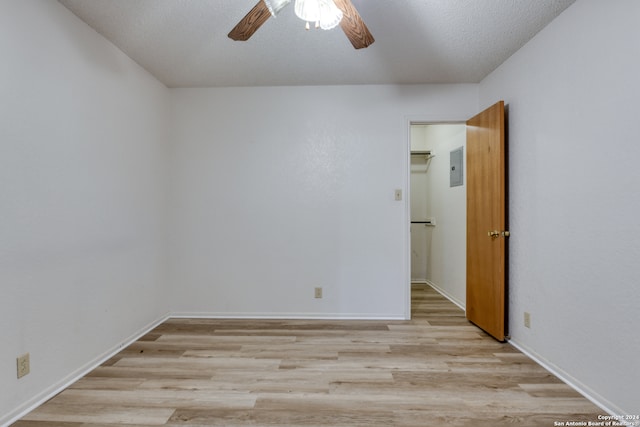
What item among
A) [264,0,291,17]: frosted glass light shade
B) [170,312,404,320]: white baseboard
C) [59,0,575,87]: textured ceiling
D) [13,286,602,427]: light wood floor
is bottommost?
[13,286,602,427]: light wood floor

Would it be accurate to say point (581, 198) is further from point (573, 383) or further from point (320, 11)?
point (320, 11)

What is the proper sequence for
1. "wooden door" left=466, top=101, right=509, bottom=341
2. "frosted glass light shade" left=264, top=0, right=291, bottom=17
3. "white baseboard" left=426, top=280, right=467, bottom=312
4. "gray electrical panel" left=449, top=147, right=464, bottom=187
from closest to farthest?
"frosted glass light shade" left=264, top=0, right=291, bottom=17, "wooden door" left=466, top=101, right=509, bottom=341, "white baseboard" left=426, top=280, right=467, bottom=312, "gray electrical panel" left=449, top=147, right=464, bottom=187

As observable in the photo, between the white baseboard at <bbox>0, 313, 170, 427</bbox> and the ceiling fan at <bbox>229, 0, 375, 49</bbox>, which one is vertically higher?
the ceiling fan at <bbox>229, 0, 375, 49</bbox>

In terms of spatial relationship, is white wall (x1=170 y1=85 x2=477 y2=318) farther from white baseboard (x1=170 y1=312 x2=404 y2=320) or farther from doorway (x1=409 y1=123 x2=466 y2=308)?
doorway (x1=409 y1=123 x2=466 y2=308)

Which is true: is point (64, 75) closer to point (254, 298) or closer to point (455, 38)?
point (254, 298)

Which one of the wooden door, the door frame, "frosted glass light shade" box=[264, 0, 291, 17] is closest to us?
"frosted glass light shade" box=[264, 0, 291, 17]

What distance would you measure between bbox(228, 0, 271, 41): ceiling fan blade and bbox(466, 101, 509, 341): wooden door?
2075 millimetres

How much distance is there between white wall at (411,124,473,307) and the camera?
12.1 ft

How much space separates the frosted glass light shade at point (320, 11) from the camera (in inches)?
60.6

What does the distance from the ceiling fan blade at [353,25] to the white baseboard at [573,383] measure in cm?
243

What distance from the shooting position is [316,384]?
78.0 inches

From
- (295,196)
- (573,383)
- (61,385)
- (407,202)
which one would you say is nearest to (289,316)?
(295,196)

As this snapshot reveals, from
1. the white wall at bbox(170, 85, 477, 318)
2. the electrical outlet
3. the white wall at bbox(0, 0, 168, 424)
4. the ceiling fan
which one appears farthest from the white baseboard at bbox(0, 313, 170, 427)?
the ceiling fan

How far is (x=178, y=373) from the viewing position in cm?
212
